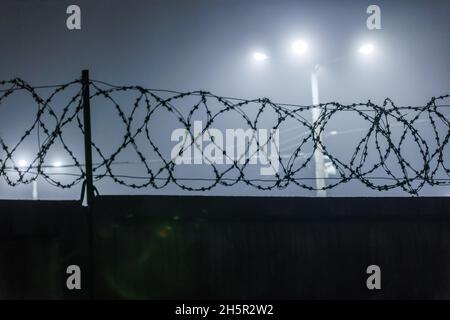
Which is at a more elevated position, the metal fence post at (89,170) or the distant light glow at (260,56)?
the distant light glow at (260,56)

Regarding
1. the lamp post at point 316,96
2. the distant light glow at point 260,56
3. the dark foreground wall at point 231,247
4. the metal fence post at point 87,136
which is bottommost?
the dark foreground wall at point 231,247

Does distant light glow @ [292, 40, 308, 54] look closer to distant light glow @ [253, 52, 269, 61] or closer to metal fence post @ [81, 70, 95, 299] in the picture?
distant light glow @ [253, 52, 269, 61]

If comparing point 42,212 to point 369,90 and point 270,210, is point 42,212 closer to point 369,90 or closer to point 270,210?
point 270,210

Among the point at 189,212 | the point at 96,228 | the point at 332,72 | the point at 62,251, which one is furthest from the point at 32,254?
the point at 332,72

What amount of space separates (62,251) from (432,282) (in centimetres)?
416

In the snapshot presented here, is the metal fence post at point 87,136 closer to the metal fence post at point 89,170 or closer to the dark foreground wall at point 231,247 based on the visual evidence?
the metal fence post at point 89,170

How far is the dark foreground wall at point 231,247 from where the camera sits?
200 inches

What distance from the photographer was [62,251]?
201 inches

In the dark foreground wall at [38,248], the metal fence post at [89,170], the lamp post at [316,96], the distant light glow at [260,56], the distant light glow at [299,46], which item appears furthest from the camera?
the distant light glow at [260,56]

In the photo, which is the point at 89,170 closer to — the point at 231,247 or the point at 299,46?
the point at 231,247

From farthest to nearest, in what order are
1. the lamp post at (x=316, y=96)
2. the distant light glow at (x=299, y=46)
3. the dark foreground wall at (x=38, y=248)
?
the distant light glow at (x=299, y=46), the lamp post at (x=316, y=96), the dark foreground wall at (x=38, y=248)

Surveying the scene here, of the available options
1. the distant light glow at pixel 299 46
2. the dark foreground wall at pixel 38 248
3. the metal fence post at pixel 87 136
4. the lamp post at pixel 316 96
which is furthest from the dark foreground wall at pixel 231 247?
the distant light glow at pixel 299 46

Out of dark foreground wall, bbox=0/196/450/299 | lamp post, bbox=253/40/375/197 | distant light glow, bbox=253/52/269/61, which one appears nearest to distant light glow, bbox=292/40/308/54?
lamp post, bbox=253/40/375/197

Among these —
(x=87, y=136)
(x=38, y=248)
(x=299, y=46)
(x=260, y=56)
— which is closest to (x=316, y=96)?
(x=299, y=46)
